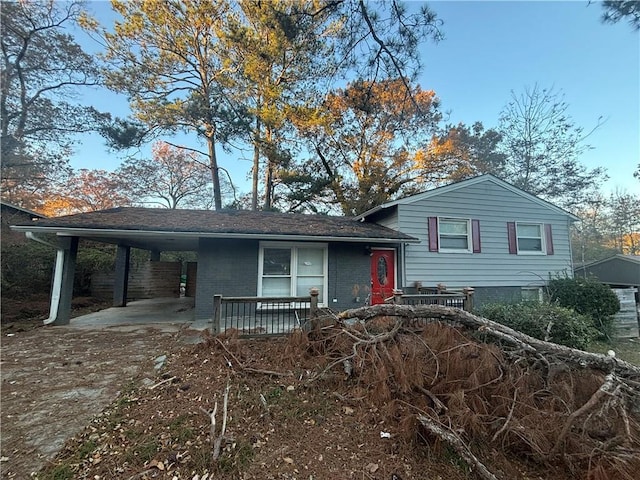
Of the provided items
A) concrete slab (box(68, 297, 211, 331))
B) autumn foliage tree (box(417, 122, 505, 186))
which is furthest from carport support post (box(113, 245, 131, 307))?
autumn foliage tree (box(417, 122, 505, 186))

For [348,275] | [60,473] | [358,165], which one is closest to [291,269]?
[348,275]

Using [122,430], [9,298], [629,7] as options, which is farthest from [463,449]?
[9,298]

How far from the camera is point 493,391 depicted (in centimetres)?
341

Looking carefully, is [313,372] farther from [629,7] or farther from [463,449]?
[629,7]

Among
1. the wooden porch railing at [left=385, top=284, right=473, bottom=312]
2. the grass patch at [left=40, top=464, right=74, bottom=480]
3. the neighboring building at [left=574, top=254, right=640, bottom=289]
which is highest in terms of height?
the neighboring building at [left=574, top=254, right=640, bottom=289]

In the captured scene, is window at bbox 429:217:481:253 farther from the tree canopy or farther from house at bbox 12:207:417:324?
the tree canopy

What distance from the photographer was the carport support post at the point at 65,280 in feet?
23.9

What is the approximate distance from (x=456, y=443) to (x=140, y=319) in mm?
8349

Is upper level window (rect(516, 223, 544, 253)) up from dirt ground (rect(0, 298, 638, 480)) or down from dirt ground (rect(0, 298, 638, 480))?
up

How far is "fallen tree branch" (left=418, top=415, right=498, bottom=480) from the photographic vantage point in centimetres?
264

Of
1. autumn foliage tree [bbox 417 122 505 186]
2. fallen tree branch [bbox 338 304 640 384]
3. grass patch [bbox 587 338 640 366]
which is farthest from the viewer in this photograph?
autumn foliage tree [bbox 417 122 505 186]

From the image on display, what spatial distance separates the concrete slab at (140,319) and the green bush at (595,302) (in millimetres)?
10287

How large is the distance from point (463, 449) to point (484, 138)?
21.2 m

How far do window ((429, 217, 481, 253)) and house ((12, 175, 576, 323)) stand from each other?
35 mm
